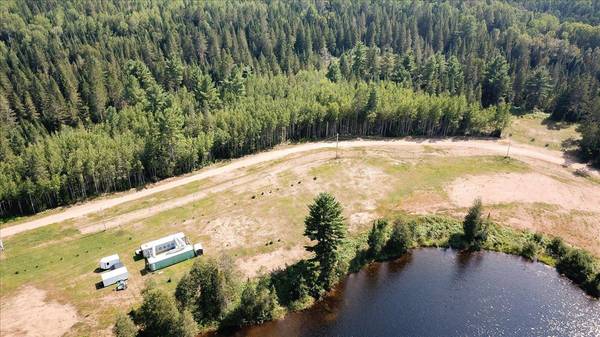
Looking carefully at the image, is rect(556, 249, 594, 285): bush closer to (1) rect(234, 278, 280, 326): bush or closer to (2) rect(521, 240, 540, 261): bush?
(2) rect(521, 240, 540, 261): bush

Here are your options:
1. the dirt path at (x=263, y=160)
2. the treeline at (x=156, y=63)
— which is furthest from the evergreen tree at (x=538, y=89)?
the dirt path at (x=263, y=160)

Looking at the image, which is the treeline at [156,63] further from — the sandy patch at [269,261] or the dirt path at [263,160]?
the sandy patch at [269,261]

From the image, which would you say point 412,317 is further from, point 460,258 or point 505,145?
point 505,145

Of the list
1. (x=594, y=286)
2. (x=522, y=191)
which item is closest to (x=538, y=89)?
(x=522, y=191)

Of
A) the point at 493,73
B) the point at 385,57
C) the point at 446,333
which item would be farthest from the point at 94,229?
the point at 493,73

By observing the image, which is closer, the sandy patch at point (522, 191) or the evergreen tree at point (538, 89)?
the sandy patch at point (522, 191)
